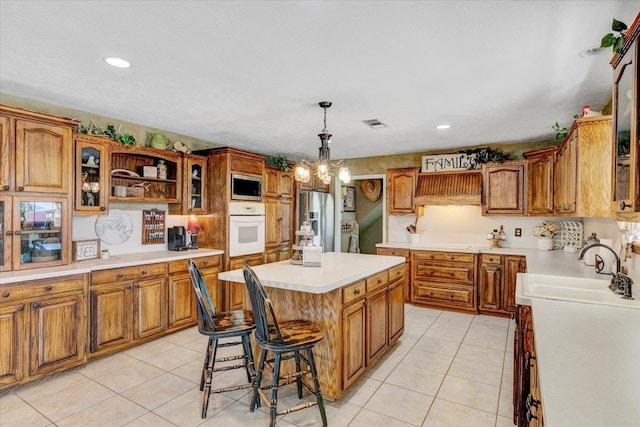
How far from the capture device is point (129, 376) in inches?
116

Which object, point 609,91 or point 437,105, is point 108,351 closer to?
point 437,105

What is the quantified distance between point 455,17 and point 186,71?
6.05ft

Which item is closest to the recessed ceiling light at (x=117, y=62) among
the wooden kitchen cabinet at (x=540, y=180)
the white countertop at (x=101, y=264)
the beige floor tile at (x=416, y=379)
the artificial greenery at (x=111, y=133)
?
the artificial greenery at (x=111, y=133)

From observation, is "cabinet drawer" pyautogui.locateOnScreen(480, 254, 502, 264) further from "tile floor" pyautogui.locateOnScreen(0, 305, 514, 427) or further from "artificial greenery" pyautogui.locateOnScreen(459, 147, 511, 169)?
"artificial greenery" pyautogui.locateOnScreen(459, 147, 511, 169)

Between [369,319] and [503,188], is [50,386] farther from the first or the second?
[503,188]

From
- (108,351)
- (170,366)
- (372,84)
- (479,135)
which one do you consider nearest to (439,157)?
(479,135)

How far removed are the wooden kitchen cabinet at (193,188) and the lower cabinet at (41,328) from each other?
148 centimetres

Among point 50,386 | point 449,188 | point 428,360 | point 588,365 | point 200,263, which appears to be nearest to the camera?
point 588,365

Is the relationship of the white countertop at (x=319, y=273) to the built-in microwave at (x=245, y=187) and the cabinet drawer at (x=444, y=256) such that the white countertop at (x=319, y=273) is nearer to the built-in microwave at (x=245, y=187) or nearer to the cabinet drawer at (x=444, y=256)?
the cabinet drawer at (x=444, y=256)

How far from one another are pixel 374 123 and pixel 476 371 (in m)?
2.65

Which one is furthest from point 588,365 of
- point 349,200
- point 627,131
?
point 349,200

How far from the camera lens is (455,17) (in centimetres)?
180

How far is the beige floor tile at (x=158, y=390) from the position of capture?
2.54m

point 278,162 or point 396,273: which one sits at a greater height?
point 278,162
